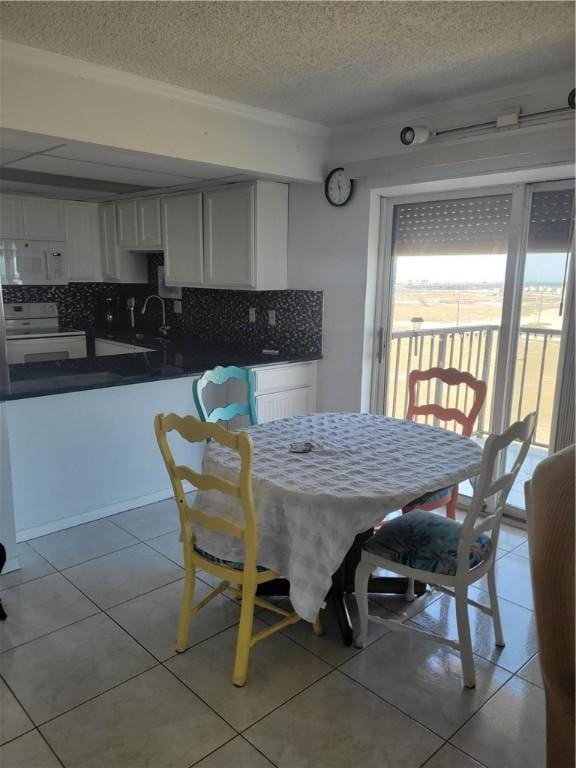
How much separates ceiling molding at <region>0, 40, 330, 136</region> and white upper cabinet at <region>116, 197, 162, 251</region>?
58.1 inches

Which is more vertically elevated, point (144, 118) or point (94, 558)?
point (144, 118)

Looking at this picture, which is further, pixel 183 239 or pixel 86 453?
pixel 183 239

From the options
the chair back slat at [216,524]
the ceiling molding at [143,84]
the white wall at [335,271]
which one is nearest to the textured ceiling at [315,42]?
the ceiling molding at [143,84]

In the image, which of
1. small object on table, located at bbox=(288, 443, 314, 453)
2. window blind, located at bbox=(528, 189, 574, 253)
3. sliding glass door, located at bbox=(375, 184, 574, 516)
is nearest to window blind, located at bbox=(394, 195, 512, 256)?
sliding glass door, located at bbox=(375, 184, 574, 516)

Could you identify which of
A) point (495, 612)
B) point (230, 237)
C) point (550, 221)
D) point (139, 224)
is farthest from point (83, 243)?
point (495, 612)

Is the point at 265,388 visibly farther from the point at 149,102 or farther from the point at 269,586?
the point at 149,102

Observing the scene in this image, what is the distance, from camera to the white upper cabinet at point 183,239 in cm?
410

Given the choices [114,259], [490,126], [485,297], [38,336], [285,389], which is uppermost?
[490,126]

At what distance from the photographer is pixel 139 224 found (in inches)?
184

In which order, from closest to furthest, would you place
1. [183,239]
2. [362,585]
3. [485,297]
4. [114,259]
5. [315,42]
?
1. [362,585]
2. [315,42]
3. [485,297]
4. [183,239]
5. [114,259]

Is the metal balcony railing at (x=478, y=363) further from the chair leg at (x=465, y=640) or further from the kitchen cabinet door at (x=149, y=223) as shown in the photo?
the kitchen cabinet door at (x=149, y=223)

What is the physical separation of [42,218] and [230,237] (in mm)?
2135

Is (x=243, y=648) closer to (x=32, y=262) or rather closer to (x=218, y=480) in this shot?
(x=218, y=480)

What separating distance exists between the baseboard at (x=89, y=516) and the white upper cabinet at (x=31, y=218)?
2825 mm
